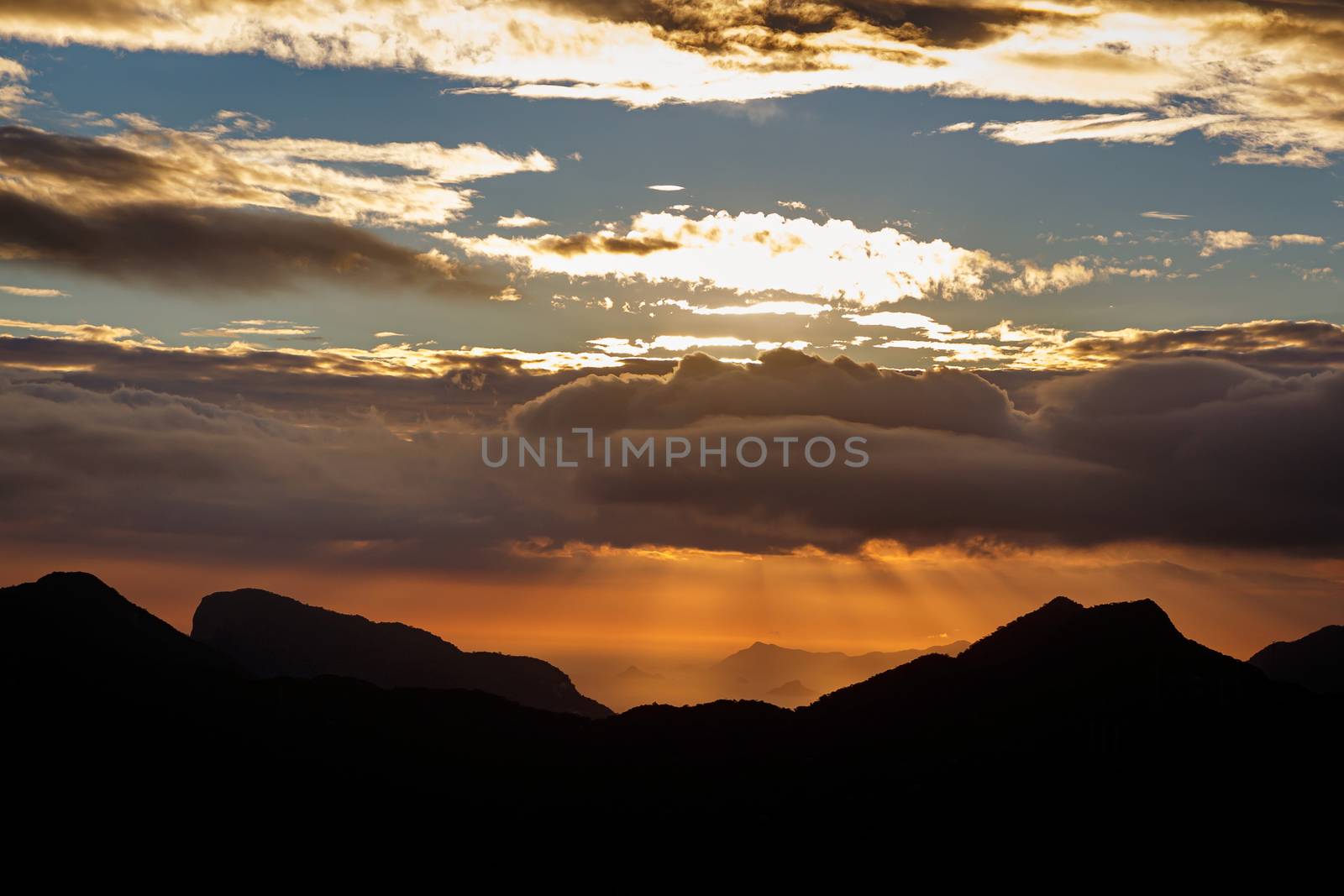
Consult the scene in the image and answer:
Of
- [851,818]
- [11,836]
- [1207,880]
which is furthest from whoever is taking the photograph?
[851,818]

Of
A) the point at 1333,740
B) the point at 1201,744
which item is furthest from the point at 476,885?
the point at 1333,740

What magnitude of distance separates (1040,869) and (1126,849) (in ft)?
46.0

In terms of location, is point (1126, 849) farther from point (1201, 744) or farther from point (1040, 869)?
point (1201, 744)

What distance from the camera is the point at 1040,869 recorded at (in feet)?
571

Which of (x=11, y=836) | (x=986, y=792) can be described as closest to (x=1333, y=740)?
(x=986, y=792)

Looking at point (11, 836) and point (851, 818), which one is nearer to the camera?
point (11, 836)

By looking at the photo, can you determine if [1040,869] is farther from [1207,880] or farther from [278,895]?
[278,895]

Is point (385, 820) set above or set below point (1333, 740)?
below

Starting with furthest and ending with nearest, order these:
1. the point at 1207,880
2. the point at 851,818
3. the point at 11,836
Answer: the point at 851,818
the point at 11,836
the point at 1207,880

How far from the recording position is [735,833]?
19812cm

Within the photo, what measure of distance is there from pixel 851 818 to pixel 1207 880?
178ft

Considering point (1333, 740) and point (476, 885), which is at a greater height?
point (1333, 740)

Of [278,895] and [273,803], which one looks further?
[273,803]

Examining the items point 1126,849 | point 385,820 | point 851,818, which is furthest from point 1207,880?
point 385,820
